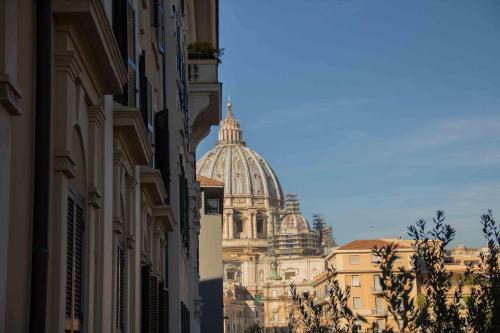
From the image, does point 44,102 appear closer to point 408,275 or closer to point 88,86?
point 88,86

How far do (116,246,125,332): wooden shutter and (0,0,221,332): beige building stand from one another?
0.06ft

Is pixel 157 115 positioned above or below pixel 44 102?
above

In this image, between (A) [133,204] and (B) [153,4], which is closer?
(A) [133,204]

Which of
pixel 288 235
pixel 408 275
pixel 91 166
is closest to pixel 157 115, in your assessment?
pixel 408 275

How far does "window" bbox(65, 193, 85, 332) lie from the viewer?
6773 mm

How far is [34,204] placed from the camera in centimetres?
571

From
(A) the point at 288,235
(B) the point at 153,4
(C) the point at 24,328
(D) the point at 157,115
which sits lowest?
(C) the point at 24,328

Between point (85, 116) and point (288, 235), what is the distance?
17874cm

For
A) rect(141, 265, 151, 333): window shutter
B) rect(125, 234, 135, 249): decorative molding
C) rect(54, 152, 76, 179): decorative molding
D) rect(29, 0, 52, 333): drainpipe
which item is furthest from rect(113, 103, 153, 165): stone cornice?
rect(29, 0, 52, 333): drainpipe

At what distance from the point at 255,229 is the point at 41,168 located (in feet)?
605

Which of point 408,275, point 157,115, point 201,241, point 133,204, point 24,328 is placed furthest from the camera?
point 201,241

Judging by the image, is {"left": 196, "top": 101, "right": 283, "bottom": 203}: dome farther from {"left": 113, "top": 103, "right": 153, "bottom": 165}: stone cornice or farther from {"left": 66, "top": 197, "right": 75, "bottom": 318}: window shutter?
{"left": 66, "top": 197, "right": 75, "bottom": 318}: window shutter

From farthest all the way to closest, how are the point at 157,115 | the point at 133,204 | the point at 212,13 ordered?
the point at 212,13 → the point at 157,115 → the point at 133,204

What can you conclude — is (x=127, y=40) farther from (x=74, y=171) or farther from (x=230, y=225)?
(x=230, y=225)
